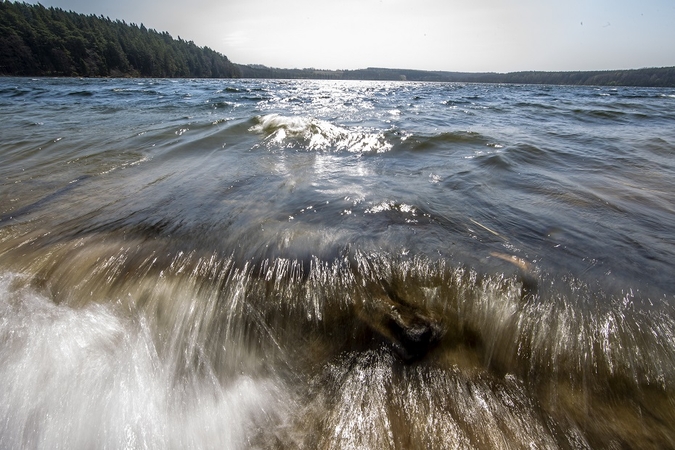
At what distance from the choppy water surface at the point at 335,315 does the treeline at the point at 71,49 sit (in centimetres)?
9165

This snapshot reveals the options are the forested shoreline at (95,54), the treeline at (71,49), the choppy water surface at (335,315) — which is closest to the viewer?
the choppy water surface at (335,315)

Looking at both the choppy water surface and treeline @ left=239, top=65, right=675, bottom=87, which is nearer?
the choppy water surface

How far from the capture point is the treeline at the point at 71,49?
62.2 meters

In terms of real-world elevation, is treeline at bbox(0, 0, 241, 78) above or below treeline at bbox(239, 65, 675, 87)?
above

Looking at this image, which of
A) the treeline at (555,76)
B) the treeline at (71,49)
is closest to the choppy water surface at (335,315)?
the treeline at (71,49)

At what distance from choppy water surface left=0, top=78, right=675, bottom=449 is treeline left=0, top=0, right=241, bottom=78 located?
3608 inches

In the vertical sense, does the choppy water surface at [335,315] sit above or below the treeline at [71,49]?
below

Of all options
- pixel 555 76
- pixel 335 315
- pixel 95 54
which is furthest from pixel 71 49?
pixel 555 76

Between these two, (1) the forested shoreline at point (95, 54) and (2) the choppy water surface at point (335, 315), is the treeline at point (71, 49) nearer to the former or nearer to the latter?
(1) the forested shoreline at point (95, 54)

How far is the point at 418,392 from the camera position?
162 cm

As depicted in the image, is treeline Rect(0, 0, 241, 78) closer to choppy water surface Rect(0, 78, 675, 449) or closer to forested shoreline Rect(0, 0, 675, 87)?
forested shoreline Rect(0, 0, 675, 87)

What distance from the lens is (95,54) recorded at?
7175 centimetres

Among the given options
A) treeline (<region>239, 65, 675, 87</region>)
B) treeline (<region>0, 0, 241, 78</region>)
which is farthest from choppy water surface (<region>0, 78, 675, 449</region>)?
treeline (<region>239, 65, 675, 87</region>)

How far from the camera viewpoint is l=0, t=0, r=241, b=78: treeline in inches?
2448
